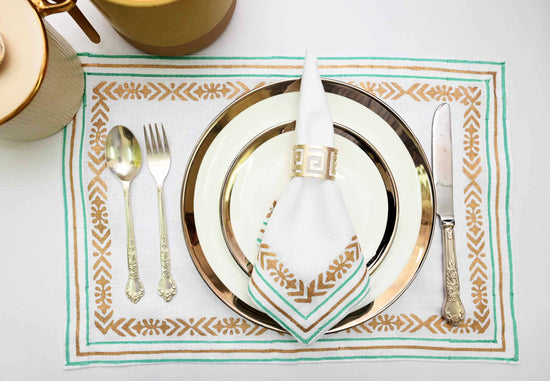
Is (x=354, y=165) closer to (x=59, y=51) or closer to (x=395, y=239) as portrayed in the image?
(x=395, y=239)

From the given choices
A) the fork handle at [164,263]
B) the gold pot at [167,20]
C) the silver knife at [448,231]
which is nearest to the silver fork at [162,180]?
the fork handle at [164,263]

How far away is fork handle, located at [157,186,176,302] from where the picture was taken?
0.46 metres

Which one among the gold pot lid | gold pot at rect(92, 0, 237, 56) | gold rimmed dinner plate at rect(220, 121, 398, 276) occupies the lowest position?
gold rimmed dinner plate at rect(220, 121, 398, 276)

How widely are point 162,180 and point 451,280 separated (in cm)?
37

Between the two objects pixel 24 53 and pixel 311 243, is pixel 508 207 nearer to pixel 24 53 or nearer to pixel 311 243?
pixel 311 243

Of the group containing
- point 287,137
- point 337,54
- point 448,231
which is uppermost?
point 337,54

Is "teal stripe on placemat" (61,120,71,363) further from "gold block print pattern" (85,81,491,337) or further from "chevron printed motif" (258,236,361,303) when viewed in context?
"chevron printed motif" (258,236,361,303)

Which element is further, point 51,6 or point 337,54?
point 337,54

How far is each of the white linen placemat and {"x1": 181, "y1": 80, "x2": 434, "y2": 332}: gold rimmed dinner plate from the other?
0.12 feet

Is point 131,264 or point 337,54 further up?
point 337,54

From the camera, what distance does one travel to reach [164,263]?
464mm

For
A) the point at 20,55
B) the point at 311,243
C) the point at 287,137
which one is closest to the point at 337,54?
the point at 287,137

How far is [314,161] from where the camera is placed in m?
0.42

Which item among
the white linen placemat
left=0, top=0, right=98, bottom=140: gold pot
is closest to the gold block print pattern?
the white linen placemat
